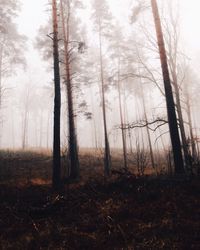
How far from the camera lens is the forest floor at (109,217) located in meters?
4.83

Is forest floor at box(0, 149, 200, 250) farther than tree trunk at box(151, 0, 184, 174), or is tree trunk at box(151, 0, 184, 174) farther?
tree trunk at box(151, 0, 184, 174)

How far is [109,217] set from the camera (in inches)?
218

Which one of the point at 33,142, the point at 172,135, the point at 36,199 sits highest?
the point at 33,142

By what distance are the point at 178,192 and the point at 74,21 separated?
64.7 ft

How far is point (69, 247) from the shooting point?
475 centimetres

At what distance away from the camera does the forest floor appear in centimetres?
483

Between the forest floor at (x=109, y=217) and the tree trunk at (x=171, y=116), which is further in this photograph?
the tree trunk at (x=171, y=116)

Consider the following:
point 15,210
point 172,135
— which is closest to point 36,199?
point 15,210

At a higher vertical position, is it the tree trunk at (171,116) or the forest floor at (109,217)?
the tree trunk at (171,116)

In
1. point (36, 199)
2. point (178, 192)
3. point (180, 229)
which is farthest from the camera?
point (36, 199)

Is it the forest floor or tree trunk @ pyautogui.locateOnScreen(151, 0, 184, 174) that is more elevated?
tree trunk @ pyautogui.locateOnScreen(151, 0, 184, 174)

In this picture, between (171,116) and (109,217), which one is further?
(171,116)

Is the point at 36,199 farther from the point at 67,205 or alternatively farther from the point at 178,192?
the point at 178,192

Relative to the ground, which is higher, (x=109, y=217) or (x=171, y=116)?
(x=171, y=116)
